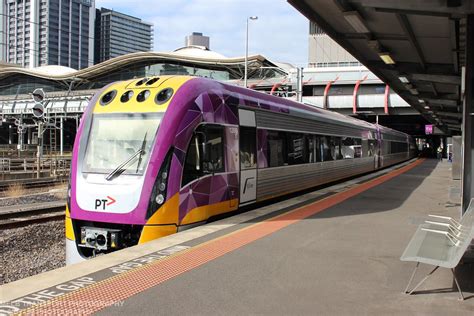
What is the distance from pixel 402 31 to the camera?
997 cm

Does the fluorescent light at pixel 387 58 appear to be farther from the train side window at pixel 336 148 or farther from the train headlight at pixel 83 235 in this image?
the train headlight at pixel 83 235

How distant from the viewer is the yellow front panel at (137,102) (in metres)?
8.19

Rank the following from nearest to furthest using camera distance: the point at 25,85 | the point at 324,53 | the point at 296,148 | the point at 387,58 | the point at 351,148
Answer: the point at 387,58 → the point at 296,148 → the point at 351,148 → the point at 25,85 → the point at 324,53

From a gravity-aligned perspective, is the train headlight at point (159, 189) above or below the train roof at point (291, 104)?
below

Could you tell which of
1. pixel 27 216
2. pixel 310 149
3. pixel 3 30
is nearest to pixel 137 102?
pixel 27 216

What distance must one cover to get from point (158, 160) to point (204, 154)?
1131 millimetres

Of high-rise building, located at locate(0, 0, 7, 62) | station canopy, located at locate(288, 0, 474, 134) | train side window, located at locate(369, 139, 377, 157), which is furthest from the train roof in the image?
high-rise building, located at locate(0, 0, 7, 62)

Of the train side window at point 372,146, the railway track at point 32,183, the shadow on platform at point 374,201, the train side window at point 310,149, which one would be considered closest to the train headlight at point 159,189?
the shadow on platform at point 374,201

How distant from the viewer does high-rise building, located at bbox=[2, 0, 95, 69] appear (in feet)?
80.5

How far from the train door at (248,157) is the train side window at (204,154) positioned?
0.96 metres

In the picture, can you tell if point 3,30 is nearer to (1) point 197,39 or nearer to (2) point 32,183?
(2) point 32,183

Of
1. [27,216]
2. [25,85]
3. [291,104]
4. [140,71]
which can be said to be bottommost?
[27,216]

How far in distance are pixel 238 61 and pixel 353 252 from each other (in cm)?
7389

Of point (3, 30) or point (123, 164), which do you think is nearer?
point (123, 164)
